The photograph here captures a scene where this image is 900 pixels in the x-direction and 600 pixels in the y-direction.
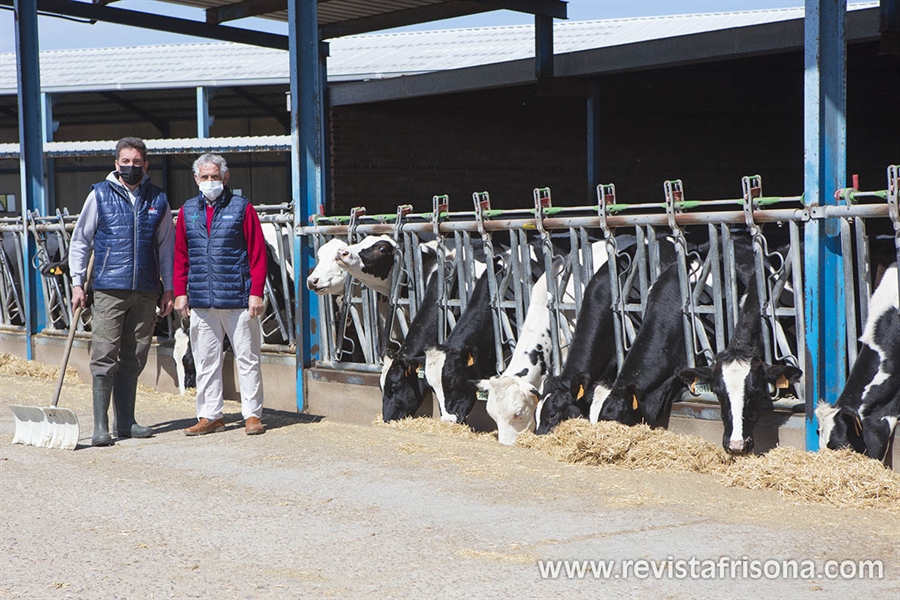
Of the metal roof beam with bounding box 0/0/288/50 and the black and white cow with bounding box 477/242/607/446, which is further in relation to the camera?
the metal roof beam with bounding box 0/0/288/50

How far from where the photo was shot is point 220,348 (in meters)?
8.74

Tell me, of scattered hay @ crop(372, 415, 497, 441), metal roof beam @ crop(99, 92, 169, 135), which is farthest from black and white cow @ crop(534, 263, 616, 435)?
metal roof beam @ crop(99, 92, 169, 135)

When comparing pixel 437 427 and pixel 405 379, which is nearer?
pixel 437 427

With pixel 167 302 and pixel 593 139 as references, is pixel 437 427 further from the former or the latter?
pixel 593 139

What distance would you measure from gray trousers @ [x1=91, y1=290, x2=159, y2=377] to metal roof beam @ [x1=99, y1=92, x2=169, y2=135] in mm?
17666

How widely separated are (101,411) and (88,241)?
47.5 inches

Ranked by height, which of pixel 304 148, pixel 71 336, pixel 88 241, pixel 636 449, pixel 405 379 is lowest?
pixel 636 449

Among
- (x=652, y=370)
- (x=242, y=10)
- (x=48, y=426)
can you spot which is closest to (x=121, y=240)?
(x=48, y=426)

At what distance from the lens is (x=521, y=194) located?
21266mm

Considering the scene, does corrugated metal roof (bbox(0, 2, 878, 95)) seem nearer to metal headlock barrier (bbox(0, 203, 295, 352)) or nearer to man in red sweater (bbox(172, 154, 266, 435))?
metal headlock barrier (bbox(0, 203, 295, 352))

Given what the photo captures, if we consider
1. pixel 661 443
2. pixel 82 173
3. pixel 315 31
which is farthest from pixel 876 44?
pixel 82 173

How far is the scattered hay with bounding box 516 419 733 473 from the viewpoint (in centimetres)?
720

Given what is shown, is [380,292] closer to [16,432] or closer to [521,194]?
[16,432]

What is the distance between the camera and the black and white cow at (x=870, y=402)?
22.0 feet
